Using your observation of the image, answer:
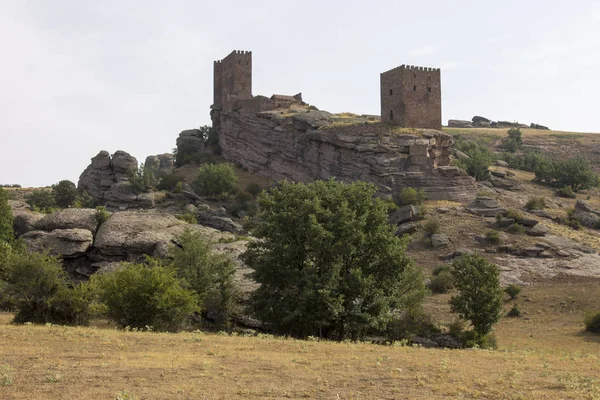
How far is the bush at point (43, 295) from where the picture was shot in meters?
28.0

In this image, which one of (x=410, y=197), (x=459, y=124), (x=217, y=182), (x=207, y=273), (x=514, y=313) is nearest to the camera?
(x=207, y=273)

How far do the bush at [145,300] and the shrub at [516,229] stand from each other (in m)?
35.7

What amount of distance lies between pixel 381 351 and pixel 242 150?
61.3 meters

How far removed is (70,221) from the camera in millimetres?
43312

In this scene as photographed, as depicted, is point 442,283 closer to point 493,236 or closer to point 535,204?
point 493,236

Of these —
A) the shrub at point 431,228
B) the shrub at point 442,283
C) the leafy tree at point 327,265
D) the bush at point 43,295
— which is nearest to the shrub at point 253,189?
the shrub at point 431,228

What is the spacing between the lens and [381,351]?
75.1ft

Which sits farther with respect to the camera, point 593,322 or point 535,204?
point 535,204

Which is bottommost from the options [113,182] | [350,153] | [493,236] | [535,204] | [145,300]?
[145,300]

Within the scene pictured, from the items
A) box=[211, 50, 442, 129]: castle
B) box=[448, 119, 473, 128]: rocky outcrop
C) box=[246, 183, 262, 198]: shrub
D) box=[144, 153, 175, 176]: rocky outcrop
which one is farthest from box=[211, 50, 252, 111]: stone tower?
box=[448, 119, 473, 128]: rocky outcrop

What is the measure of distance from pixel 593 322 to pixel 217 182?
42.3 m

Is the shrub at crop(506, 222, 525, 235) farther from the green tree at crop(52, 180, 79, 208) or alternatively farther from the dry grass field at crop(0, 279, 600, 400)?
the green tree at crop(52, 180, 79, 208)

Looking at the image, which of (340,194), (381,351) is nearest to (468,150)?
(340,194)

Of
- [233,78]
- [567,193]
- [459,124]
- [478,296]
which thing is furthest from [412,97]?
[459,124]
